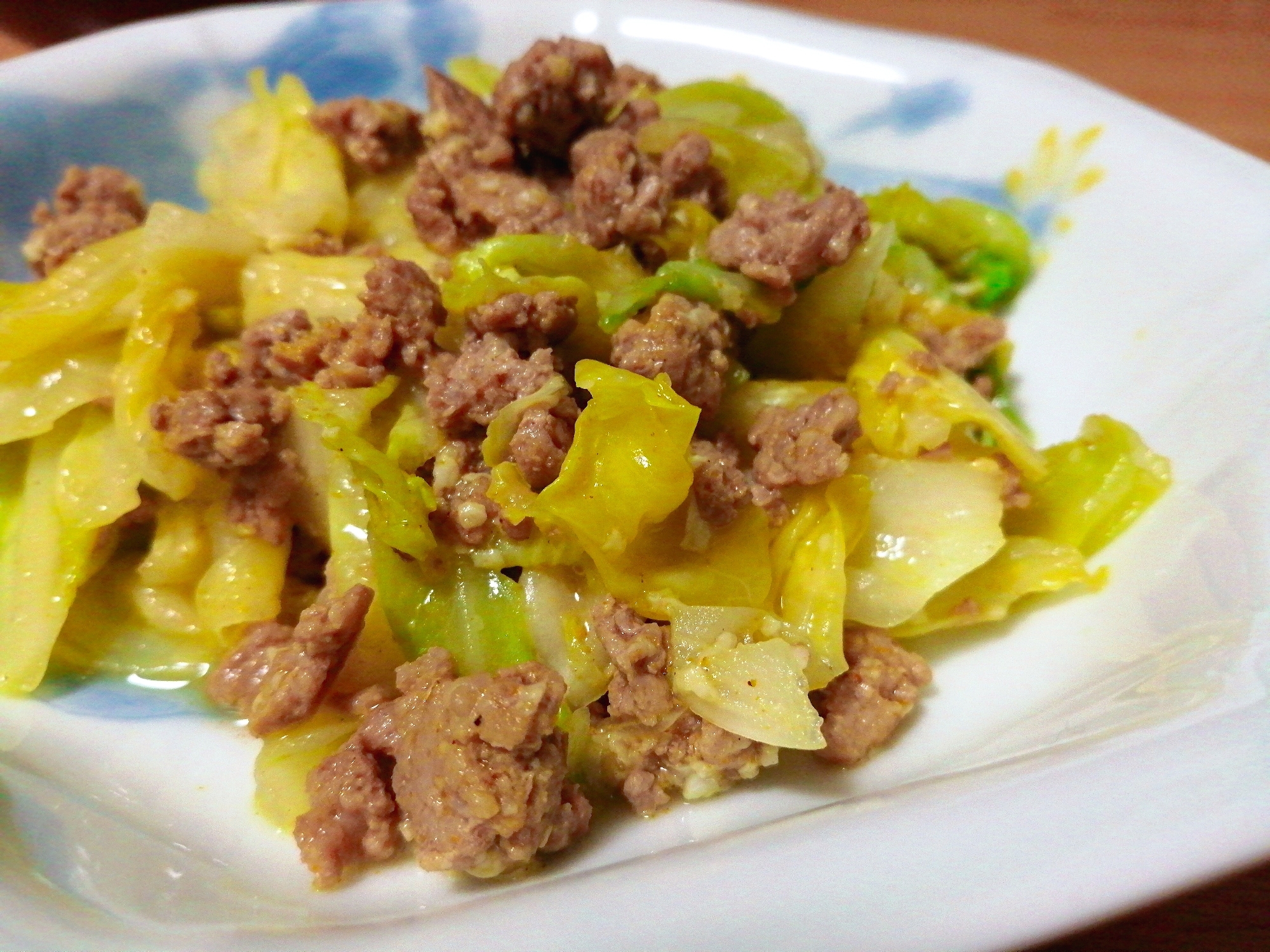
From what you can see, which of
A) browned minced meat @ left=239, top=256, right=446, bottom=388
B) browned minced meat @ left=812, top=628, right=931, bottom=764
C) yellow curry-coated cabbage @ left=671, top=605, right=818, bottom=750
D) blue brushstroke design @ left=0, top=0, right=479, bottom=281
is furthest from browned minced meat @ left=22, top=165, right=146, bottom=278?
browned minced meat @ left=812, top=628, right=931, bottom=764

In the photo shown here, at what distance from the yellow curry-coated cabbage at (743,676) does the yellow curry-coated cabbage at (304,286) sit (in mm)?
975

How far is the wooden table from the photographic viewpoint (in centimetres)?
341

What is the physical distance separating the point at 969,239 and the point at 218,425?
1.90m

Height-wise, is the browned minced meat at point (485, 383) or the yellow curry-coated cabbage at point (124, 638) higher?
the browned minced meat at point (485, 383)

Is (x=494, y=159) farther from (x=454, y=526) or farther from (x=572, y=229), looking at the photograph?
(x=454, y=526)

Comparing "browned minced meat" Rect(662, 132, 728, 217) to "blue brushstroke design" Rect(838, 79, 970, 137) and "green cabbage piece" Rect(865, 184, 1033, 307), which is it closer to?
"green cabbage piece" Rect(865, 184, 1033, 307)

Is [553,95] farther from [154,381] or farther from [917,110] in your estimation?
[917,110]

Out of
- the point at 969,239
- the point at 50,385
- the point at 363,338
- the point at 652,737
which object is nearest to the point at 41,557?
the point at 50,385

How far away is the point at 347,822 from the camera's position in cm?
140

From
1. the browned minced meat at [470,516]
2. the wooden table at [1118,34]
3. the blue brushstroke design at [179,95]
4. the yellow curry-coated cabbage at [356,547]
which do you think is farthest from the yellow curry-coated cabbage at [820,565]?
the wooden table at [1118,34]

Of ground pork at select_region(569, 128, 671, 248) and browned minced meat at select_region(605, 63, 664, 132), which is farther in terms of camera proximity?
browned minced meat at select_region(605, 63, 664, 132)

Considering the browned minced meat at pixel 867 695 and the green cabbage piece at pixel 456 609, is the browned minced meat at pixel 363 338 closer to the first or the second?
the green cabbage piece at pixel 456 609

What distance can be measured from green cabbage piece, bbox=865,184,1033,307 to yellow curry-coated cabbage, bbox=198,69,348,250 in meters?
1.37

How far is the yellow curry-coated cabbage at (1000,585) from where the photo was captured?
1671mm
